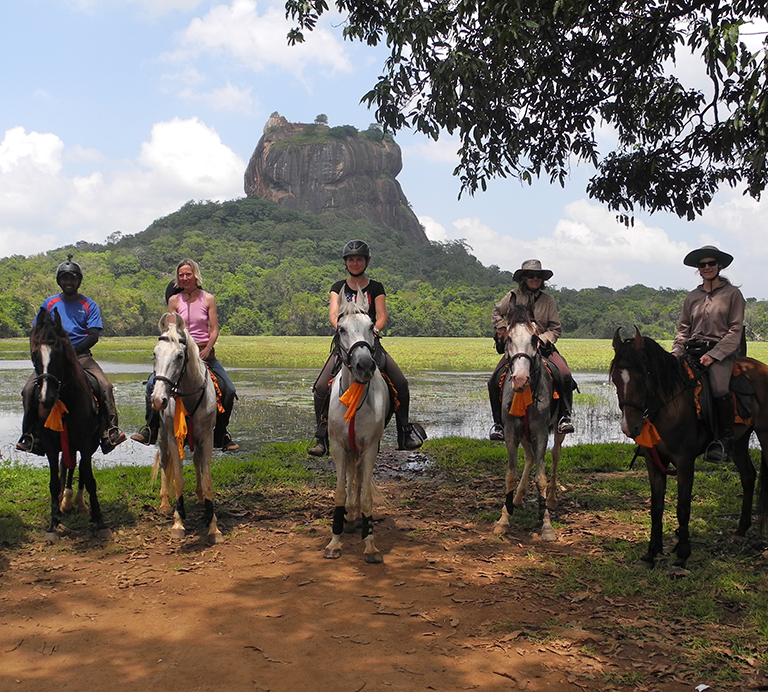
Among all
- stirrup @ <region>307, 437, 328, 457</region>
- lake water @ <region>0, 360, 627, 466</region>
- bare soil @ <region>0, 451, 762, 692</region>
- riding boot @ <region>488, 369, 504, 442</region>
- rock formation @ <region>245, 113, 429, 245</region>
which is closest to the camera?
bare soil @ <region>0, 451, 762, 692</region>

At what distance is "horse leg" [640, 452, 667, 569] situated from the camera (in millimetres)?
5815

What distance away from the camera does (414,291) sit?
90.6 m

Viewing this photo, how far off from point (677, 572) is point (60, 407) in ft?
20.3

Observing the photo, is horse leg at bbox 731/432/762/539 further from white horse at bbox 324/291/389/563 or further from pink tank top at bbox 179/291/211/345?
pink tank top at bbox 179/291/211/345

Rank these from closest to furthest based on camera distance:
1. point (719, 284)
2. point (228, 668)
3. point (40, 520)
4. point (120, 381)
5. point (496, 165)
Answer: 1. point (228, 668)
2. point (719, 284)
3. point (40, 520)
4. point (496, 165)
5. point (120, 381)

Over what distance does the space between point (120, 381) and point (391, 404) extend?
20.0m

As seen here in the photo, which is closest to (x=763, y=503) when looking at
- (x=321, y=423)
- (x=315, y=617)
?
(x=321, y=423)

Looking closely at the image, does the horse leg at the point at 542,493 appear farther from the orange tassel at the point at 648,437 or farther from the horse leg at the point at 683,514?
the orange tassel at the point at 648,437

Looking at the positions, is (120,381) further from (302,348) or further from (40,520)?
(302,348)

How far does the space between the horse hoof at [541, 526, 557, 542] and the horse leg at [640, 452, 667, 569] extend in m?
1.00

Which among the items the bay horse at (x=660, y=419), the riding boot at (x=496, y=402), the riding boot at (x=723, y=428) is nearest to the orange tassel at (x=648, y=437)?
the bay horse at (x=660, y=419)

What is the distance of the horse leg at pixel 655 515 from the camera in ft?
19.1

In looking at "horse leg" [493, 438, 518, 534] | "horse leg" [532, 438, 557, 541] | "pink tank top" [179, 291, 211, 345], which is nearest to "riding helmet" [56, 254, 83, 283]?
"pink tank top" [179, 291, 211, 345]

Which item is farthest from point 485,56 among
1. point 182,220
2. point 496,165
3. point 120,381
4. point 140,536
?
point 182,220
